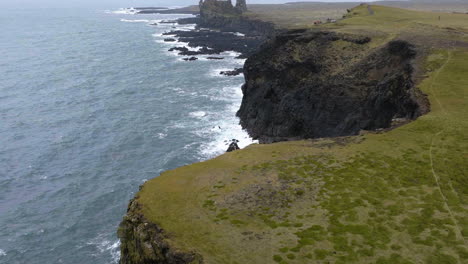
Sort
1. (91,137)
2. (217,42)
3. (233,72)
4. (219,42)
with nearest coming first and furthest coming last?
(91,137)
(233,72)
(217,42)
(219,42)

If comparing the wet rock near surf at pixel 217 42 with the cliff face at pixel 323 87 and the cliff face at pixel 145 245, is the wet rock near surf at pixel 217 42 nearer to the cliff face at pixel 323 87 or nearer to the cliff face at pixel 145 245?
the cliff face at pixel 323 87

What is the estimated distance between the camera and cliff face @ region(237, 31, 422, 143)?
49312 mm

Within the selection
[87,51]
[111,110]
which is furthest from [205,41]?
[111,110]

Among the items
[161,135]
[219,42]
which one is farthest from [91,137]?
[219,42]

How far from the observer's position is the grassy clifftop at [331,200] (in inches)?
805

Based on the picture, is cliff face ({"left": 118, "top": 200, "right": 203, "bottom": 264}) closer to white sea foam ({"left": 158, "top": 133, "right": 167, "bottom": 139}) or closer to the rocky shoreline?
white sea foam ({"left": 158, "top": 133, "right": 167, "bottom": 139})

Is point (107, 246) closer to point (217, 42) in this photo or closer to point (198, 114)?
point (198, 114)

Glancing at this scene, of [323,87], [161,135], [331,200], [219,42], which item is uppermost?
[219,42]

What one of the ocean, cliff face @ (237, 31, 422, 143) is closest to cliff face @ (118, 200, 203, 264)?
the ocean

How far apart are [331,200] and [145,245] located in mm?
12891

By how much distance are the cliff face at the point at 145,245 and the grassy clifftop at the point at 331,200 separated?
391 mm

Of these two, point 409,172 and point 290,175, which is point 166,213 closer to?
point 290,175

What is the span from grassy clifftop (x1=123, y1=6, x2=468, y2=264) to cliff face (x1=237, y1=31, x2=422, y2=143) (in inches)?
412

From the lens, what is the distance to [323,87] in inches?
2409
